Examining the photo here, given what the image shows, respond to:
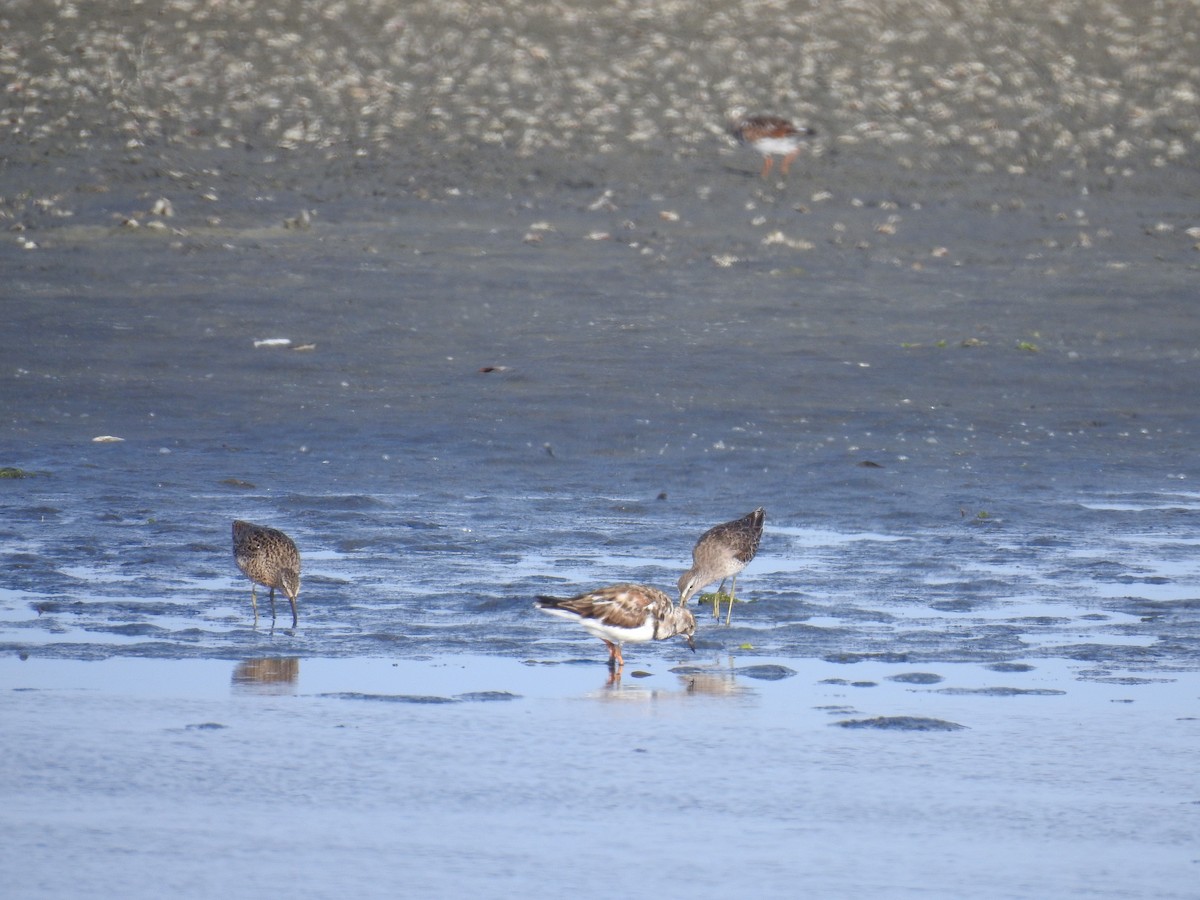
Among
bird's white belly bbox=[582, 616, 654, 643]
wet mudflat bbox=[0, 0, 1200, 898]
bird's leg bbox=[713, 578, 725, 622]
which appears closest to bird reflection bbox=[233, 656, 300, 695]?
wet mudflat bbox=[0, 0, 1200, 898]

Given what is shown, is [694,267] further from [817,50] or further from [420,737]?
[420,737]

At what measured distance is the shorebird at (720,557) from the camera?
10168mm

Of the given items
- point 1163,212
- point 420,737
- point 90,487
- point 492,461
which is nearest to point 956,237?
point 1163,212

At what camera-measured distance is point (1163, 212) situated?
22328 mm

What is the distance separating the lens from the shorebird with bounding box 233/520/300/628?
9.82 m

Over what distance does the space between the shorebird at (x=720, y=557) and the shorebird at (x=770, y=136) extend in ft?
42.5

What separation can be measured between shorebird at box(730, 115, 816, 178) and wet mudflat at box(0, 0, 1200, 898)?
377 mm

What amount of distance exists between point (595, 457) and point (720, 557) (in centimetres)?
382

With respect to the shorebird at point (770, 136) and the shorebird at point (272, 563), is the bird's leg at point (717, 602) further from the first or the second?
the shorebird at point (770, 136)

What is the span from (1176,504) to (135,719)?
7.36 m

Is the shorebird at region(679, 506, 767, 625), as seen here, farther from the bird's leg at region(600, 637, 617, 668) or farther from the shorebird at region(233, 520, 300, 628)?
the shorebird at region(233, 520, 300, 628)

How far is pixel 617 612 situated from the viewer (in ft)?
30.1

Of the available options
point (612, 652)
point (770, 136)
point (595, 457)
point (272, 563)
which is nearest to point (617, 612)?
point (612, 652)

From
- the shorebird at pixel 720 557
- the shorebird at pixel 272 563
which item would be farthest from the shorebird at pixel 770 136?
the shorebird at pixel 272 563
